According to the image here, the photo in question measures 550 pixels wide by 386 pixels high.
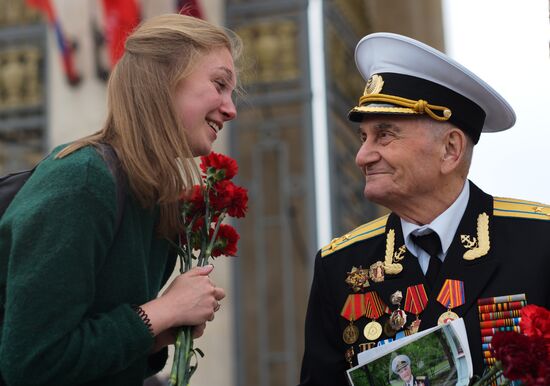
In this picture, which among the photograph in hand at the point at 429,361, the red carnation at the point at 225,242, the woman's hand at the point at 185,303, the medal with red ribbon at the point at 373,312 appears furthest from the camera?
the medal with red ribbon at the point at 373,312

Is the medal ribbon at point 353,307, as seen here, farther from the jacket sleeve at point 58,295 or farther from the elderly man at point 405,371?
the jacket sleeve at point 58,295

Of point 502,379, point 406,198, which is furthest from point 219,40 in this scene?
point 502,379

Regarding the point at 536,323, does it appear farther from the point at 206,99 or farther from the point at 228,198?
the point at 206,99

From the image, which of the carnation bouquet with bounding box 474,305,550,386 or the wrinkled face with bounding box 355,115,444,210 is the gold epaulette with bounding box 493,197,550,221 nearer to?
the wrinkled face with bounding box 355,115,444,210

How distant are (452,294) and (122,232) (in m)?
1.05

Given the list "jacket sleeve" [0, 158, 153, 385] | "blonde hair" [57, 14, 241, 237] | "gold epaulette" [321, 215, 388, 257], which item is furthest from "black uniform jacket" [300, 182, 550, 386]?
"jacket sleeve" [0, 158, 153, 385]

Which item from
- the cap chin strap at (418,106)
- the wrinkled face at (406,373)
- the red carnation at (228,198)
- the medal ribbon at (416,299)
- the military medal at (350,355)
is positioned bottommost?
the wrinkled face at (406,373)

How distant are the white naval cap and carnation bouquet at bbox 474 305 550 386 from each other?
0.97 m

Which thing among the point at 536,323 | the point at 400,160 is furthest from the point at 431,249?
the point at 536,323

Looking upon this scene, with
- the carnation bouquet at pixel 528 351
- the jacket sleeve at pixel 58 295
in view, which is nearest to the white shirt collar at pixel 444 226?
the carnation bouquet at pixel 528 351

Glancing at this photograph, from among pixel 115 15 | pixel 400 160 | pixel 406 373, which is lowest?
pixel 406 373

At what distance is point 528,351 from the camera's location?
3.13 m

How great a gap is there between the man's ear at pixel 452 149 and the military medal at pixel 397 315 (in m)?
0.42

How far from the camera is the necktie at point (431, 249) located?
154 inches
